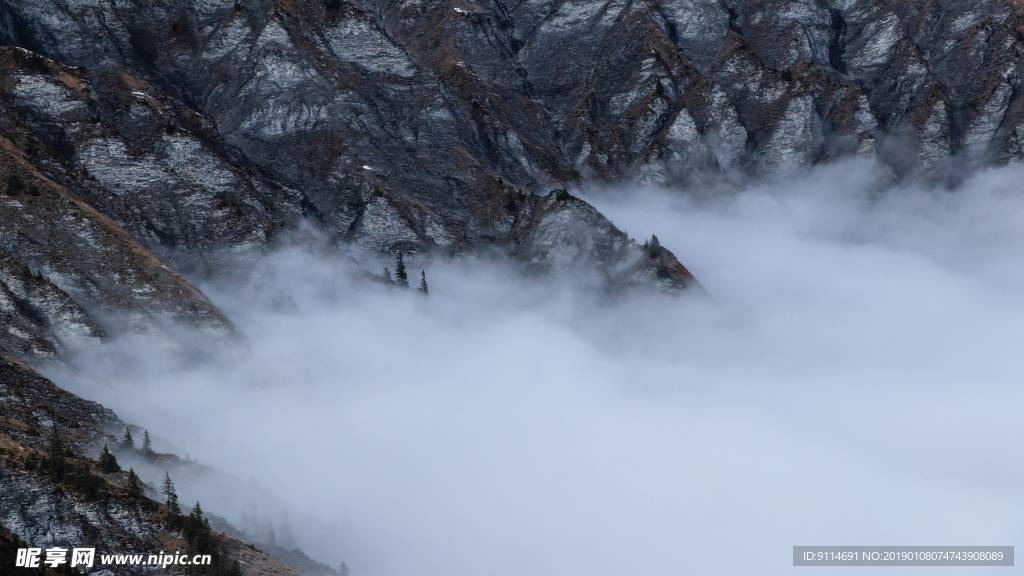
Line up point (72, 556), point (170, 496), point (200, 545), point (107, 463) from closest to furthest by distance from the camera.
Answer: point (72, 556)
point (200, 545)
point (107, 463)
point (170, 496)

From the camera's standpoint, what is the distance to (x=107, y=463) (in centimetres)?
11756

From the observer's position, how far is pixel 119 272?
170250 mm

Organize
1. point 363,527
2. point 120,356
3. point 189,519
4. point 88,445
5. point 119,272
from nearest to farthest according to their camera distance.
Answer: point 189,519 → point 88,445 → point 120,356 → point 119,272 → point 363,527

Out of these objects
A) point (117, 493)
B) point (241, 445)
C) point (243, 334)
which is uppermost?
point (243, 334)

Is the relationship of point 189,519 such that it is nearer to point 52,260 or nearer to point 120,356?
point 120,356

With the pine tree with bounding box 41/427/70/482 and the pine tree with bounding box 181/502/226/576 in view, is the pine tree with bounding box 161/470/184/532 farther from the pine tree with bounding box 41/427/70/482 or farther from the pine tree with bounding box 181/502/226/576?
the pine tree with bounding box 41/427/70/482

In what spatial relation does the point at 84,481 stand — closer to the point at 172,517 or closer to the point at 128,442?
the point at 172,517

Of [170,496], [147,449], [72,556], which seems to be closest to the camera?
[72,556]

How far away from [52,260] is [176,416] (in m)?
30.7

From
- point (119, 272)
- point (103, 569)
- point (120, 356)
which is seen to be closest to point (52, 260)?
point (119, 272)

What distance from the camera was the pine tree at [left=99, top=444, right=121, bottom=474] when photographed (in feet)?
385

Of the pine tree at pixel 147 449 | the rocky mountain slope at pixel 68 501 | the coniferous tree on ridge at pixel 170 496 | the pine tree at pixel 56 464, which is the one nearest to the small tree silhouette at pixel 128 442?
the rocky mountain slope at pixel 68 501

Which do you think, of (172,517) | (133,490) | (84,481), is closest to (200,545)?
(172,517)

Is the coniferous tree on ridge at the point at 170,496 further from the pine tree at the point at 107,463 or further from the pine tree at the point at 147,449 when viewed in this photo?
the pine tree at the point at 107,463
